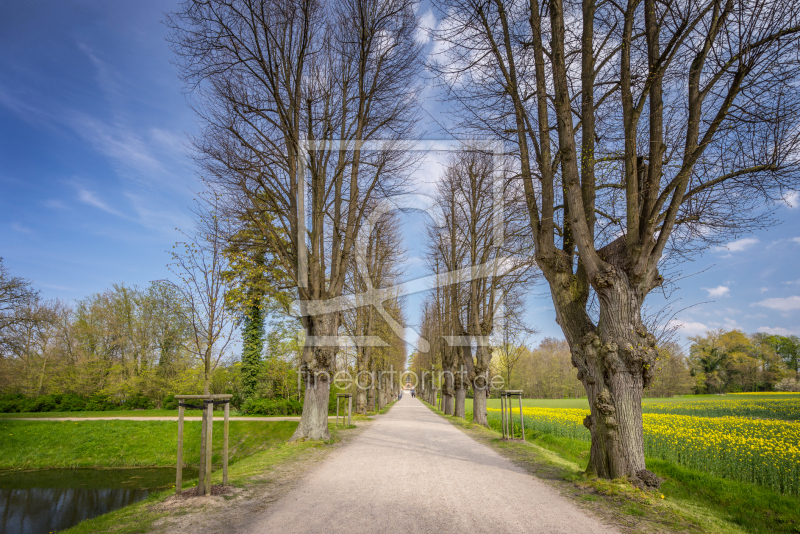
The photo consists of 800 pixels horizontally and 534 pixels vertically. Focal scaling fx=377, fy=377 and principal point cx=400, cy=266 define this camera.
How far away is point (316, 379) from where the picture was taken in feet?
32.3

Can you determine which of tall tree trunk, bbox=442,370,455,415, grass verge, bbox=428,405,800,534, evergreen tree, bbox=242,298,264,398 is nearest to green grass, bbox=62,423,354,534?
grass verge, bbox=428,405,800,534

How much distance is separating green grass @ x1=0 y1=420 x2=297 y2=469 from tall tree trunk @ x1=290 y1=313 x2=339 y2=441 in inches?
184

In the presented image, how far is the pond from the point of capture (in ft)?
24.1

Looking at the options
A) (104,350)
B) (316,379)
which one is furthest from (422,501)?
(104,350)

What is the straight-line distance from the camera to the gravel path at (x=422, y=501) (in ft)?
12.4

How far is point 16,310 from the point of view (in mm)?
21719

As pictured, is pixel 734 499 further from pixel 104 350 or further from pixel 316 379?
pixel 104 350

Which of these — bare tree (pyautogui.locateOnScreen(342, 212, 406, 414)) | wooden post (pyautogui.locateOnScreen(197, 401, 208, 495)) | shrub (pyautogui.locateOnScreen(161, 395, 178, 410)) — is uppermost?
bare tree (pyautogui.locateOnScreen(342, 212, 406, 414))

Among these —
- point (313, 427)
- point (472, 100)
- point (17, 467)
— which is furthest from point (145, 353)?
point (472, 100)

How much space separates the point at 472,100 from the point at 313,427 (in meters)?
8.61

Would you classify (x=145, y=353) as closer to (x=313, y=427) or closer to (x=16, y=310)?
(x=16, y=310)

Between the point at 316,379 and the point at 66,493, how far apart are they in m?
7.16

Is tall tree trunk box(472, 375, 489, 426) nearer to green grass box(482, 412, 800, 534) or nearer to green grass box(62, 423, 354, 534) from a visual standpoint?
green grass box(482, 412, 800, 534)

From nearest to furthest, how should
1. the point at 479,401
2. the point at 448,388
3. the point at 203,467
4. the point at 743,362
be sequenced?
the point at 203,467, the point at 479,401, the point at 448,388, the point at 743,362
